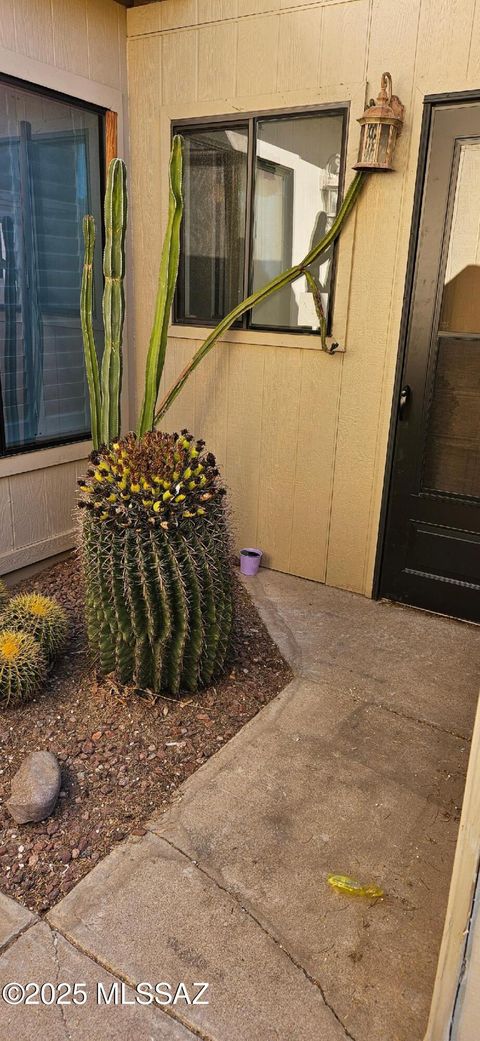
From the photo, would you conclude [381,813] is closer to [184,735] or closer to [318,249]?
[184,735]

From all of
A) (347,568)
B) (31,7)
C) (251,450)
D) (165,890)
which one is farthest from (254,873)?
(31,7)

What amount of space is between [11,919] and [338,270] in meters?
2.90

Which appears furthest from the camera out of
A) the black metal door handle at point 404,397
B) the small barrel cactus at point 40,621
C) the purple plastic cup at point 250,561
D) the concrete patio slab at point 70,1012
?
the purple plastic cup at point 250,561

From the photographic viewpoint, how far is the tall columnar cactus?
2.88 meters

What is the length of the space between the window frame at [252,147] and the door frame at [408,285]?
1.23ft

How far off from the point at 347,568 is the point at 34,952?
2413 millimetres

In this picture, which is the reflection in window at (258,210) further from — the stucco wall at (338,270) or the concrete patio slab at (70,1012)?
the concrete patio slab at (70,1012)

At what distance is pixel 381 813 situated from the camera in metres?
2.13

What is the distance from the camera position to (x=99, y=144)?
3.70 meters

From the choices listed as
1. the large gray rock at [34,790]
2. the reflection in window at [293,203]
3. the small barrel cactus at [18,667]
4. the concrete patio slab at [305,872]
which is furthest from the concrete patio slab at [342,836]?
the reflection in window at [293,203]

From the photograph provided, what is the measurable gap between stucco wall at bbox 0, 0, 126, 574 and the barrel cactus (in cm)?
112

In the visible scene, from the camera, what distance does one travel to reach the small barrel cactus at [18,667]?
2.47 m

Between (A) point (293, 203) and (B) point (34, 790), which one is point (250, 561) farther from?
(B) point (34, 790)

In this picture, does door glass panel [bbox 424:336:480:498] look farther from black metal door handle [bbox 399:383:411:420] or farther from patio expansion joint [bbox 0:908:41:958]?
patio expansion joint [bbox 0:908:41:958]
